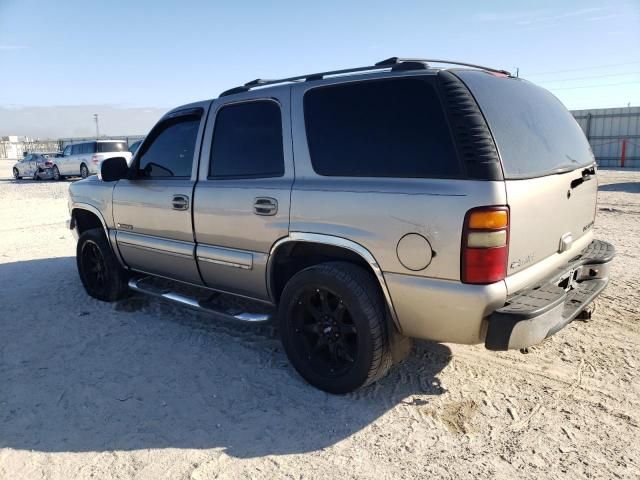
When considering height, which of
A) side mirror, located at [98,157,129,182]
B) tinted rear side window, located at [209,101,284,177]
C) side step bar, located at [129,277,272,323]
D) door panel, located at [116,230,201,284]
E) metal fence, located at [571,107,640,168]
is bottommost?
side step bar, located at [129,277,272,323]

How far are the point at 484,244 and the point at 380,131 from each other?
36.5 inches

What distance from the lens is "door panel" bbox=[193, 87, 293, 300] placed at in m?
3.38

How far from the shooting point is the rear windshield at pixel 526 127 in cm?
268

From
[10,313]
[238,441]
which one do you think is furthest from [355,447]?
[10,313]

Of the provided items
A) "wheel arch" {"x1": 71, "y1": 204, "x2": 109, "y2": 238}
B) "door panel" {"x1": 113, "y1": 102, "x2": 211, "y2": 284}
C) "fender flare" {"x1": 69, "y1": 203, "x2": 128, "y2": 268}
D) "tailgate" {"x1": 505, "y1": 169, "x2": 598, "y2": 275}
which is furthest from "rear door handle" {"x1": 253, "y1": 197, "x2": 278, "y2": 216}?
"wheel arch" {"x1": 71, "y1": 204, "x2": 109, "y2": 238}

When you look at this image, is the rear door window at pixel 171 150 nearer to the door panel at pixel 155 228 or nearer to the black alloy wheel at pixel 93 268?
the door panel at pixel 155 228

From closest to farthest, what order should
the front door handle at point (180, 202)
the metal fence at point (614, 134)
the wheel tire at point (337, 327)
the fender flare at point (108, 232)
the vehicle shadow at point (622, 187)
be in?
1. the wheel tire at point (337, 327)
2. the front door handle at point (180, 202)
3. the fender flare at point (108, 232)
4. the vehicle shadow at point (622, 187)
5. the metal fence at point (614, 134)

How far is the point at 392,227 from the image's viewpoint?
108 inches

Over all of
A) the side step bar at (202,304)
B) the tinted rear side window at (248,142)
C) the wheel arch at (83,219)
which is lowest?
the side step bar at (202,304)

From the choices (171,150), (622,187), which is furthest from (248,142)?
(622,187)

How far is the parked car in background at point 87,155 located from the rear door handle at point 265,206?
1966 cm

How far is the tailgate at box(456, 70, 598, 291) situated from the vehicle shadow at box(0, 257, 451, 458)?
1.15 meters

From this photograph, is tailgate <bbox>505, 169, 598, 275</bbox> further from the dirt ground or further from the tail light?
the dirt ground

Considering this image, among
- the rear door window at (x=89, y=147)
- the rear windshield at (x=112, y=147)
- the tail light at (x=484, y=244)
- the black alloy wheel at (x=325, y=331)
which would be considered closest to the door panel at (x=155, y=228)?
the black alloy wheel at (x=325, y=331)
